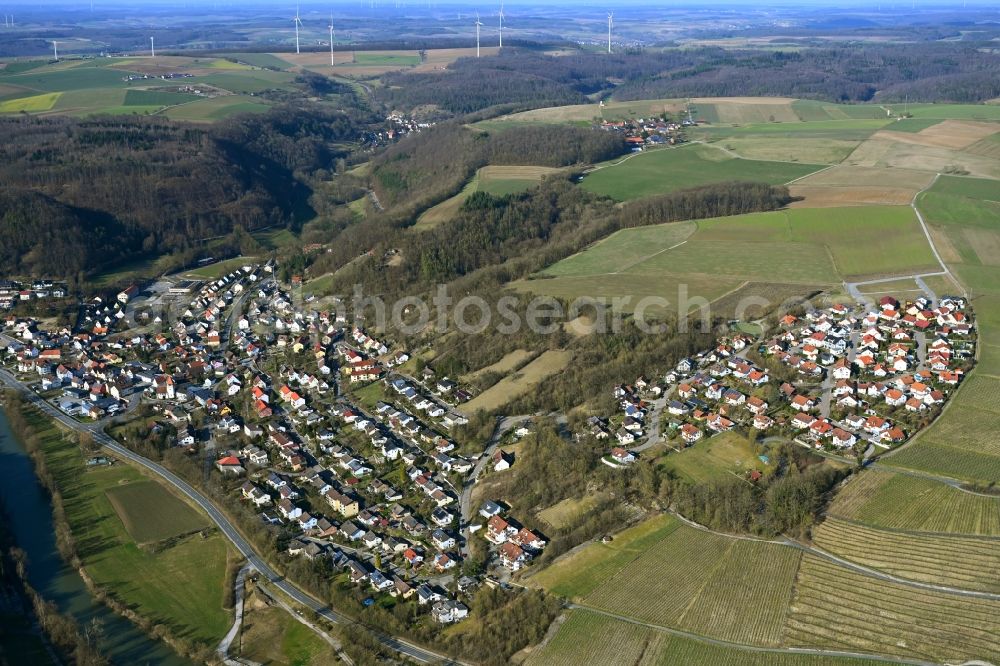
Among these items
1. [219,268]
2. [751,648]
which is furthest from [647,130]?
[751,648]

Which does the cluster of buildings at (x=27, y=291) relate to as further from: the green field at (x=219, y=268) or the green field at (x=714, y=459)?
the green field at (x=714, y=459)

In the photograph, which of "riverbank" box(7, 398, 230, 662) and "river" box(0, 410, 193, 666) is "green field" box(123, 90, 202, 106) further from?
"riverbank" box(7, 398, 230, 662)

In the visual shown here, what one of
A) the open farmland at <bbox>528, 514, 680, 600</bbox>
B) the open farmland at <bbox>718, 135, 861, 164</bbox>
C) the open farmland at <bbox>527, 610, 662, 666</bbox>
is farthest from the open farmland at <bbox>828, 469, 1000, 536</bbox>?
the open farmland at <bbox>718, 135, 861, 164</bbox>

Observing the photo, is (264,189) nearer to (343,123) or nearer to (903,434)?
(343,123)

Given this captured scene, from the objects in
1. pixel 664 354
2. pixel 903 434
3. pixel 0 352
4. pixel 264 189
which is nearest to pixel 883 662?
pixel 903 434

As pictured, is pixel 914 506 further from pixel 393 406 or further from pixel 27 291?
pixel 27 291

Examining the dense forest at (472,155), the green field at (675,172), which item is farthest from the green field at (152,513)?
the green field at (675,172)

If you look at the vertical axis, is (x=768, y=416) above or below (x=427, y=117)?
below
